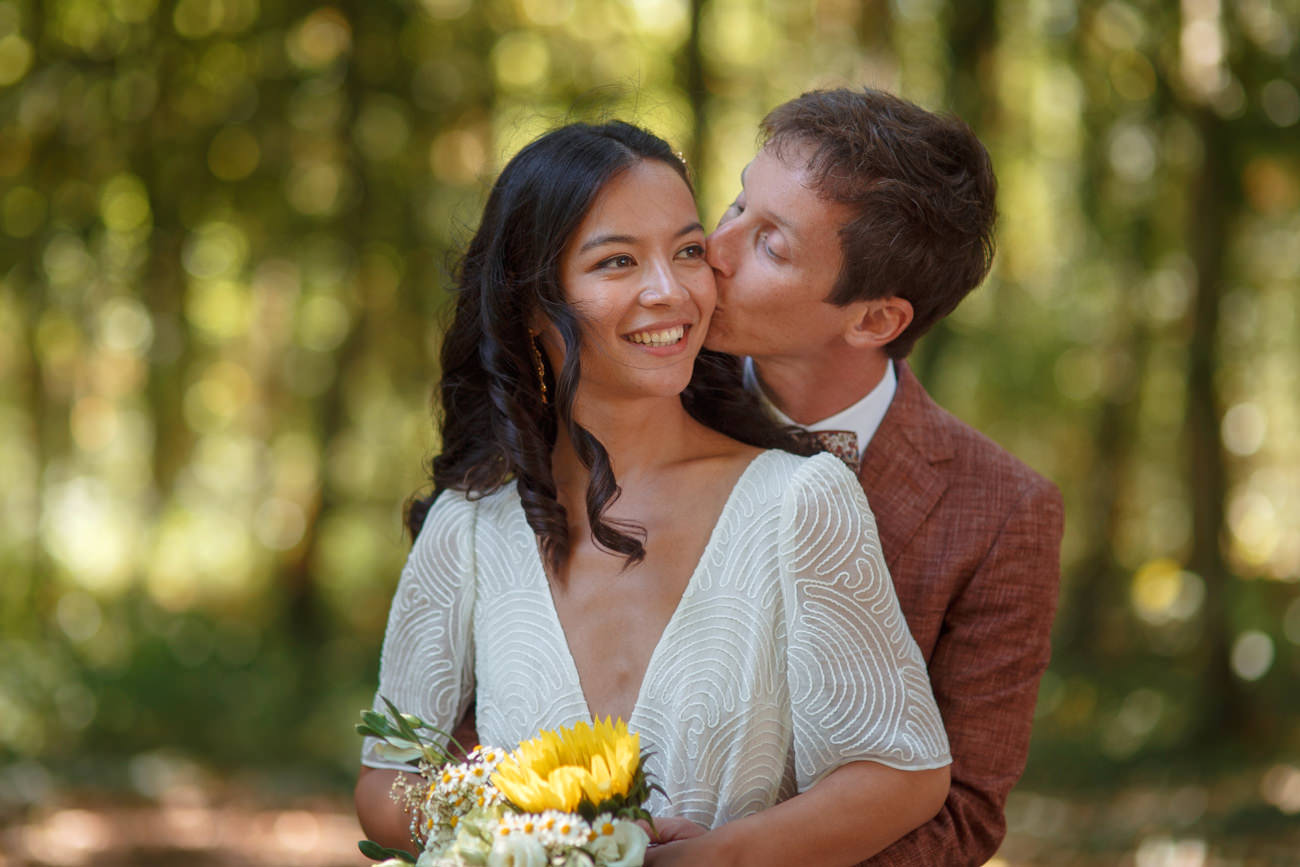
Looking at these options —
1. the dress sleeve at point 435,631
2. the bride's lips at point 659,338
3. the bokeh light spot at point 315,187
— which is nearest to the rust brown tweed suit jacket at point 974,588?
the bride's lips at point 659,338

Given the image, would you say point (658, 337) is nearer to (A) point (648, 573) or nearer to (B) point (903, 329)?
(A) point (648, 573)

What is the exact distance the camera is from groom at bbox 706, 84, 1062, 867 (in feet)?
8.50

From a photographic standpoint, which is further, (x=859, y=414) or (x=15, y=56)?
(x=15, y=56)

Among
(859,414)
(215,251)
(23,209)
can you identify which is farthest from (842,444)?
(215,251)

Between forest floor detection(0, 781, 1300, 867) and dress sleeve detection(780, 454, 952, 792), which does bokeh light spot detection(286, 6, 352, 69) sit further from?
dress sleeve detection(780, 454, 952, 792)

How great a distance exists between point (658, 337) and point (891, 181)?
0.62m

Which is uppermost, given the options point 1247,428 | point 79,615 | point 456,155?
point 456,155

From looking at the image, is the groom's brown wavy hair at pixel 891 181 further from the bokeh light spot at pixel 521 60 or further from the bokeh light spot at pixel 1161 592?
the bokeh light spot at pixel 521 60

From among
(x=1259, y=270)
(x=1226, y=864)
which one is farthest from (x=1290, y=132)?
(x=1226, y=864)

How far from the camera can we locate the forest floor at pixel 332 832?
6.17 m

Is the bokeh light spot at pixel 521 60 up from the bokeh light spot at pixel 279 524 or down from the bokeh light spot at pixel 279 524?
up

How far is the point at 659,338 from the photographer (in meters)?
2.31

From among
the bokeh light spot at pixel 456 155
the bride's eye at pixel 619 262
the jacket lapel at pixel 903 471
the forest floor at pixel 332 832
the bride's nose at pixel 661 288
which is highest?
the bokeh light spot at pixel 456 155

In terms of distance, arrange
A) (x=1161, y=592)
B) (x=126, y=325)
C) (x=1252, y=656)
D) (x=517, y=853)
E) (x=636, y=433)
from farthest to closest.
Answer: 1. (x=126, y=325)
2. (x=1161, y=592)
3. (x=1252, y=656)
4. (x=636, y=433)
5. (x=517, y=853)
